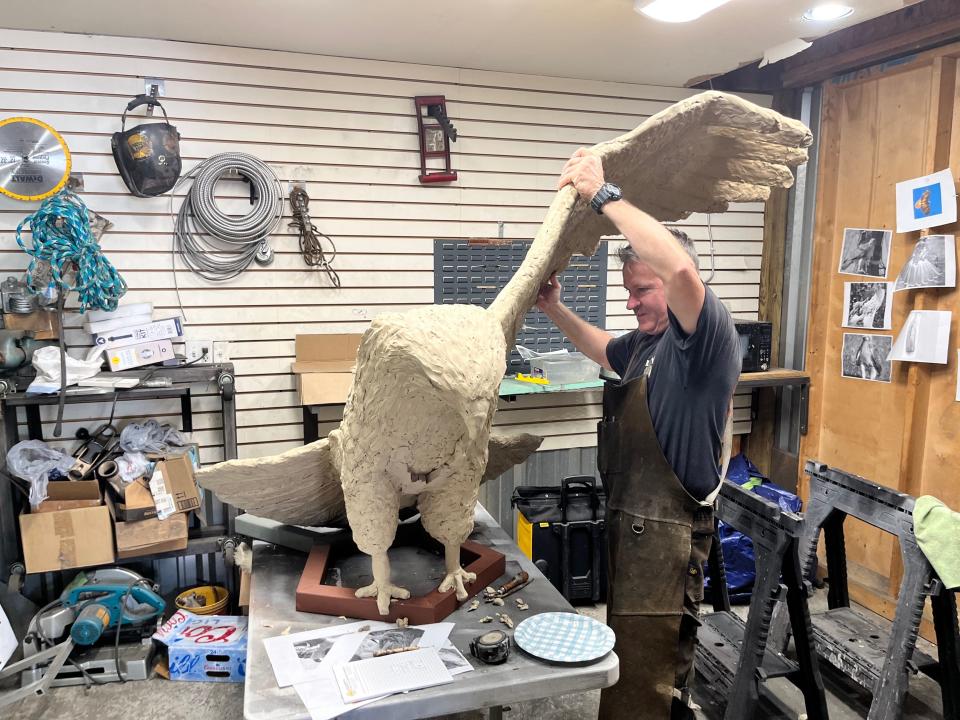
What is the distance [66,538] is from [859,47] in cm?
518

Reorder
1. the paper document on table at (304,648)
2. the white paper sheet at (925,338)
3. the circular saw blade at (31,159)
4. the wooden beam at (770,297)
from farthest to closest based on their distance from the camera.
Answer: the wooden beam at (770,297)
the white paper sheet at (925,338)
the circular saw blade at (31,159)
the paper document on table at (304,648)

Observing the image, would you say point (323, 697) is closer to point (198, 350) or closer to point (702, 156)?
point (702, 156)

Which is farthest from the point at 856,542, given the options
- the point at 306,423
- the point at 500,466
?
the point at 306,423

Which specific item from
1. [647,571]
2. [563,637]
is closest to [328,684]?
[563,637]

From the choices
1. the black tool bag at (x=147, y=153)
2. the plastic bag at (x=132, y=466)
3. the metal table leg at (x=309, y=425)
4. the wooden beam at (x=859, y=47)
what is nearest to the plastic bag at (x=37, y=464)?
the plastic bag at (x=132, y=466)

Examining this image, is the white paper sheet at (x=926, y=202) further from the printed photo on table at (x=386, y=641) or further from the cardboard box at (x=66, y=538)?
the cardboard box at (x=66, y=538)

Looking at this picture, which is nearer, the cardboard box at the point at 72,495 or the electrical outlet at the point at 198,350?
the cardboard box at the point at 72,495

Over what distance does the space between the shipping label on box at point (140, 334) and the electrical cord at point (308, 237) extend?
84 cm

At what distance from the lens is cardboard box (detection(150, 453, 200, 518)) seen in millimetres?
3199

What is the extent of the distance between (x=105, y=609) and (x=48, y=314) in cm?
157

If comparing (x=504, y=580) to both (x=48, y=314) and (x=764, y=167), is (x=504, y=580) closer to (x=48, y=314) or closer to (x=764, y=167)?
(x=764, y=167)

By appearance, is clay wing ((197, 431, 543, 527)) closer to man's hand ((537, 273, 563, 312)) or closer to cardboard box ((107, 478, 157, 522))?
man's hand ((537, 273, 563, 312))

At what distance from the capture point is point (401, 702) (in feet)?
5.34

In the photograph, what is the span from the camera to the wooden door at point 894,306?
138 inches
